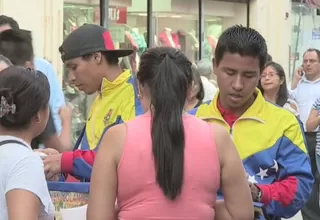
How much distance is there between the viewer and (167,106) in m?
3.21

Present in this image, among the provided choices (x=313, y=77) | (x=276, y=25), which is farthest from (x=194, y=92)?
(x=276, y=25)

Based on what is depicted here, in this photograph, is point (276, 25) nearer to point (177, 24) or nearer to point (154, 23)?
point (177, 24)

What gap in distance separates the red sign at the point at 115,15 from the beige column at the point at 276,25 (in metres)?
4.00

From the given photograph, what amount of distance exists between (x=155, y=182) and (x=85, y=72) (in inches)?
62.9

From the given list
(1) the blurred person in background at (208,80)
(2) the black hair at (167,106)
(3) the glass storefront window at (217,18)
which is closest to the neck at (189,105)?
(2) the black hair at (167,106)

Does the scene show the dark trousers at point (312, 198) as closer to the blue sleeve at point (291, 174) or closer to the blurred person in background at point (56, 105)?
the blurred person in background at point (56, 105)

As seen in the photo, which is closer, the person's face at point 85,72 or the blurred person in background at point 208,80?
the person's face at point 85,72

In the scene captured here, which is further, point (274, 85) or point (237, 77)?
point (274, 85)

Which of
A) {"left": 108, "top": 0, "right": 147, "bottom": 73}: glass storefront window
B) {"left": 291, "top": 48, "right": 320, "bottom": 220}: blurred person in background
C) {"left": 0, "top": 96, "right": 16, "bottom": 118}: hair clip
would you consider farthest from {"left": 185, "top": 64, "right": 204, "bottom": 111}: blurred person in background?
{"left": 108, "top": 0, "right": 147, "bottom": 73}: glass storefront window

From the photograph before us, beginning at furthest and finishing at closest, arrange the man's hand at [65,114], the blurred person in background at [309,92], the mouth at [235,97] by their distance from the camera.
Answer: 1. the blurred person in background at [309,92]
2. the man's hand at [65,114]
3. the mouth at [235,97]

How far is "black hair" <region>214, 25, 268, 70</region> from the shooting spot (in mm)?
3826

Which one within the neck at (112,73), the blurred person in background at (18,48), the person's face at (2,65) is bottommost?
the neck at (112,73)

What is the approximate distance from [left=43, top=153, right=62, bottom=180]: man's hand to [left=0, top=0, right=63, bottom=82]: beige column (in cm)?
692

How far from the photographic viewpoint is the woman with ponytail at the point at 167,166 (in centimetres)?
314
